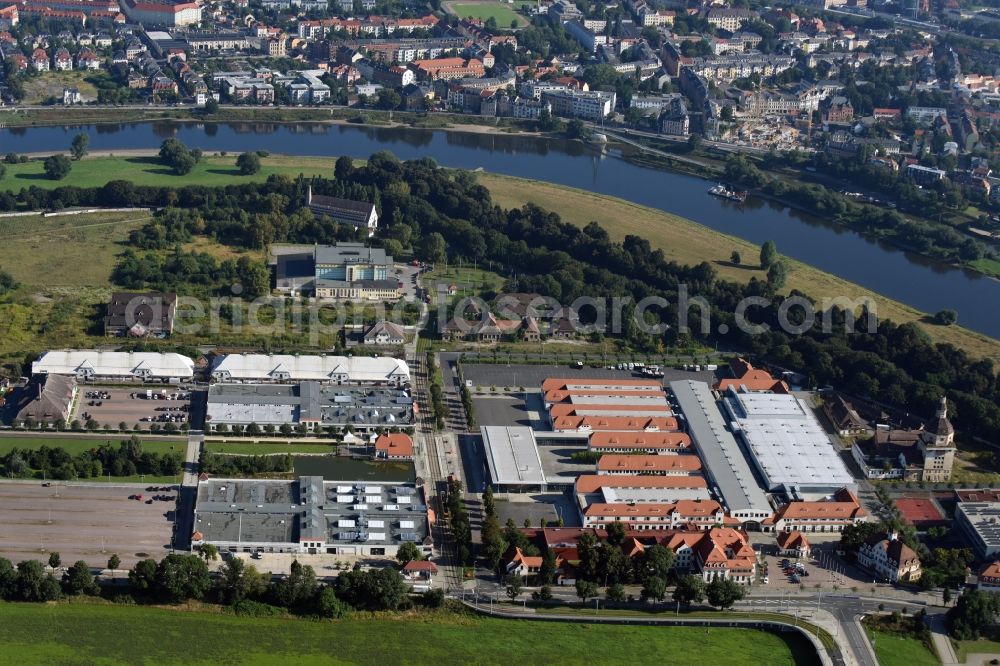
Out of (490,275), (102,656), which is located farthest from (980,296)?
(102,656)

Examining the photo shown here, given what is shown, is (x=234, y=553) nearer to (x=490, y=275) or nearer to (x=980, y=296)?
(x=490, y=275)

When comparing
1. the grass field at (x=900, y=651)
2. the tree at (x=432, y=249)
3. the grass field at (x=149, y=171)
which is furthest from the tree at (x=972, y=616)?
the grass field at (x=149, y=171)

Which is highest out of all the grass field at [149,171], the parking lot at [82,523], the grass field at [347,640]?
the grass field at [149,171]

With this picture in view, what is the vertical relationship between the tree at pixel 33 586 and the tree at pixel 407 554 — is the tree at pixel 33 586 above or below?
below

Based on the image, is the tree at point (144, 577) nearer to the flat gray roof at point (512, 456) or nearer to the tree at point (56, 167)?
the flat gray roof at point (512, 456)

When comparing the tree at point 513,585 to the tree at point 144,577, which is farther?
the tree at point 513,585

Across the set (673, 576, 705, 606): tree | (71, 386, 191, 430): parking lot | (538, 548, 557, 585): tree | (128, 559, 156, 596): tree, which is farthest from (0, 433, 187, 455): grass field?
(673, 576, 705, 606): tree

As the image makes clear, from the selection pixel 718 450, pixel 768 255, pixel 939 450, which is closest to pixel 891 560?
pixel 939 450
